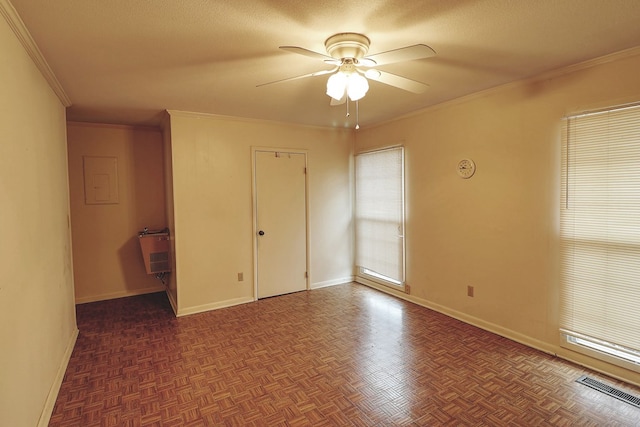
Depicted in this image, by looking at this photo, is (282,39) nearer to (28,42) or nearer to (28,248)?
(28,42)

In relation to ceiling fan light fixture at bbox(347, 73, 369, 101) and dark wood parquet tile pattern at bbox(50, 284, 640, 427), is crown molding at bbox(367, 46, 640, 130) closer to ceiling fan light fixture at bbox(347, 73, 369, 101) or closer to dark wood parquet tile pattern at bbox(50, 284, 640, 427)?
ceiling fan light fixture at bbox(347, 73, 369, 101)

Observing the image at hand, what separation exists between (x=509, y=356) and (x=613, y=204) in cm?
141

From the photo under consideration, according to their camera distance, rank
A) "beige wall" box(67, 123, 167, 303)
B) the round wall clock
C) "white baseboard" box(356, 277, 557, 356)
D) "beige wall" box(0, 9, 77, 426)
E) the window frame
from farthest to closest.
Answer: "beige wall" box(67, 123, 167, 303)
the window frame
the round wall clock
"white baseboard" box(356, 277, 557, 356)
"beige wall" box(0, 9, 77, 426)

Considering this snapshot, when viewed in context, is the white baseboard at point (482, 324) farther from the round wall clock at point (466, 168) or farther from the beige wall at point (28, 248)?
the beige wall at point (28, 248)

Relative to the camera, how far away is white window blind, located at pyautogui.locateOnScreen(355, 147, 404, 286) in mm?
4312

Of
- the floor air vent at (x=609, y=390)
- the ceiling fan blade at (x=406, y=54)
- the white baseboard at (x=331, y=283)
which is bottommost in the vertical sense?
the floor air vent at (x=609, y=390)

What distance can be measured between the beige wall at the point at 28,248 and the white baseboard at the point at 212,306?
3.84 ft

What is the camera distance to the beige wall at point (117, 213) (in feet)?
14.4

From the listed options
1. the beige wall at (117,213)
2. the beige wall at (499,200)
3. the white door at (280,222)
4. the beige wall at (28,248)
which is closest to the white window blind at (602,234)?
the beige wall at (499,200)

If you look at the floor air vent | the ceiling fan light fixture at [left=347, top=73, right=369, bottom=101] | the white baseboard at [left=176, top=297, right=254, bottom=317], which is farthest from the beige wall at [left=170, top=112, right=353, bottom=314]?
the floor air vent

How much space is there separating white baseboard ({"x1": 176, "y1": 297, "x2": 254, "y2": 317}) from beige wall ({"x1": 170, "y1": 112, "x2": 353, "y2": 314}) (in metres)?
0.01

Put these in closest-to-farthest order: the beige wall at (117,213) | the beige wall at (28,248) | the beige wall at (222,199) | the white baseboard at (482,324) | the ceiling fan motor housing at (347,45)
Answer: the beige wall at (28,248), the ceiling fan motor housing at (347,45), the white baseboard at (482,324), the beige wall at (222,199), the beige wall at (117,213)

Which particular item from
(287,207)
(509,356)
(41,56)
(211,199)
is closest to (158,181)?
(211,199)

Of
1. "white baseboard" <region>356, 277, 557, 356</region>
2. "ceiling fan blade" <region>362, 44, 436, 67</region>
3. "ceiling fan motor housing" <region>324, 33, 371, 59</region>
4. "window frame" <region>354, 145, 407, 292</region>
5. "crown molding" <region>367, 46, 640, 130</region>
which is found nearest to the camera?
"ceiling fan blade" <region>362, 44, 436, 67</region>
